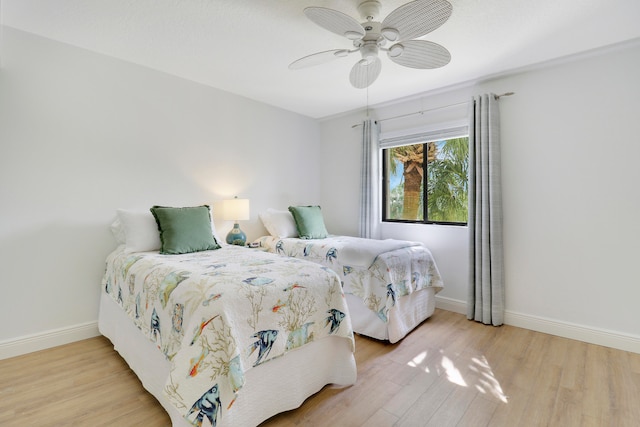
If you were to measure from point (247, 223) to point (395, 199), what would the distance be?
1.93 m

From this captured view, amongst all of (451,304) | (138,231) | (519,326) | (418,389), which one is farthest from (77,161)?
(519,326)

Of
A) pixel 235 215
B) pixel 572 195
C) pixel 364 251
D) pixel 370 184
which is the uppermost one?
pixel 370 184

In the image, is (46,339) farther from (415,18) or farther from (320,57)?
(415,18)

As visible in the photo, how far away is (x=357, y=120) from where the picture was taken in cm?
419

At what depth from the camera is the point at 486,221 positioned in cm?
292

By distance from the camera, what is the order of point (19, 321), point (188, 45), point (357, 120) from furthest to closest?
point (357, 120) < point (188, 45) < point (19, 321)

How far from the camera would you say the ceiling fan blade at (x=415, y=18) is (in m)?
1.51

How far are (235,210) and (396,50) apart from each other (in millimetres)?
2193

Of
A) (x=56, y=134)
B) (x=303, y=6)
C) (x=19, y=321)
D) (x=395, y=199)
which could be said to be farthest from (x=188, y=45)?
(x=395, y=199)

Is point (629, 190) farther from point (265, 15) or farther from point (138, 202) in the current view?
point (138, 202)

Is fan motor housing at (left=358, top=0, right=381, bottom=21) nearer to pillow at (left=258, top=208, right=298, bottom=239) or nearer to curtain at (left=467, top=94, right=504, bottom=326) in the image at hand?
curtain at (left=467, top=94, right=504, bottom=326)

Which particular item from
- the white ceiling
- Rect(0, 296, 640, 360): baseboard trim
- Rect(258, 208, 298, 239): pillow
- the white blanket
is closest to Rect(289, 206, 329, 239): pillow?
Rect(258, 208, 298, 239): pillow

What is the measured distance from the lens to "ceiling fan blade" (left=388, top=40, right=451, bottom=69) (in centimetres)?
190

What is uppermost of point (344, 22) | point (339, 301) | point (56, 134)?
point (344, 22)
